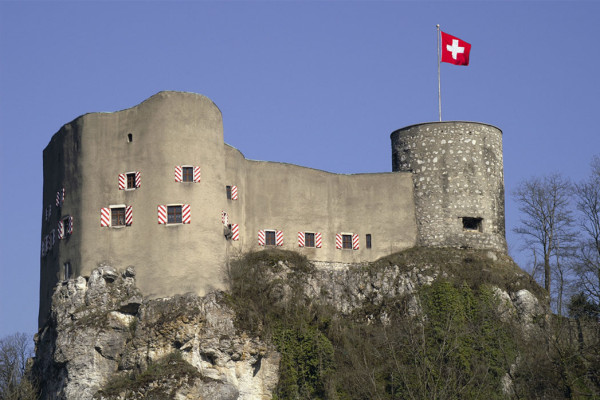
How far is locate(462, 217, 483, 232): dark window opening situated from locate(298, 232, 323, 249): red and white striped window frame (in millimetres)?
8360

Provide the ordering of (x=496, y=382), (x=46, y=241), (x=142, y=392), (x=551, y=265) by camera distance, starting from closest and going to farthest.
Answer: (x=142, y=392) → (x=496, y=382) → (x=46, y=241) → (x=551, y=265)

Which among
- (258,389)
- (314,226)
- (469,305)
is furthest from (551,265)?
(258,389)

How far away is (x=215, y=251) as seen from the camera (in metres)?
59.1

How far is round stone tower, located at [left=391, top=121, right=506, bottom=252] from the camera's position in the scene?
6575 centimetres

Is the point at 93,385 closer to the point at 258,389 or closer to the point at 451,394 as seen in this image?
the point at 258,389

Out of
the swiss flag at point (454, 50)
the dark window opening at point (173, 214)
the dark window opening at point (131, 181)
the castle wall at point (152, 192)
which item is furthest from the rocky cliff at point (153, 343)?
the swiss flag at point (454, 50)

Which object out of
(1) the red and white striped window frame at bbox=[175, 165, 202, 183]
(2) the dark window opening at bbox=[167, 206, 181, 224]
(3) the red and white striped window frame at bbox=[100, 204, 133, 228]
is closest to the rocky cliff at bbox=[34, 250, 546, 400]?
(3) the red and white striped window frame at bbox=[100, 204, 133, 228]

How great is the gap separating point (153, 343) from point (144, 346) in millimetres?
470

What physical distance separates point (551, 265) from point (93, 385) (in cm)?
2911

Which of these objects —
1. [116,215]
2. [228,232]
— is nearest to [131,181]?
[116,215]

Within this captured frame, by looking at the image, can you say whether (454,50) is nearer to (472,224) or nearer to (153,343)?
(472,224)

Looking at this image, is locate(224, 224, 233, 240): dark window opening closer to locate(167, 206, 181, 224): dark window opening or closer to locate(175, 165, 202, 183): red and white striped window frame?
locate(167, 206, 181, 224): dark window opening

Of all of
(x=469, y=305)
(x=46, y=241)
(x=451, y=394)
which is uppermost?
(x=46, y=241)

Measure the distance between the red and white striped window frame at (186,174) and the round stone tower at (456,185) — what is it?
44.9ft
